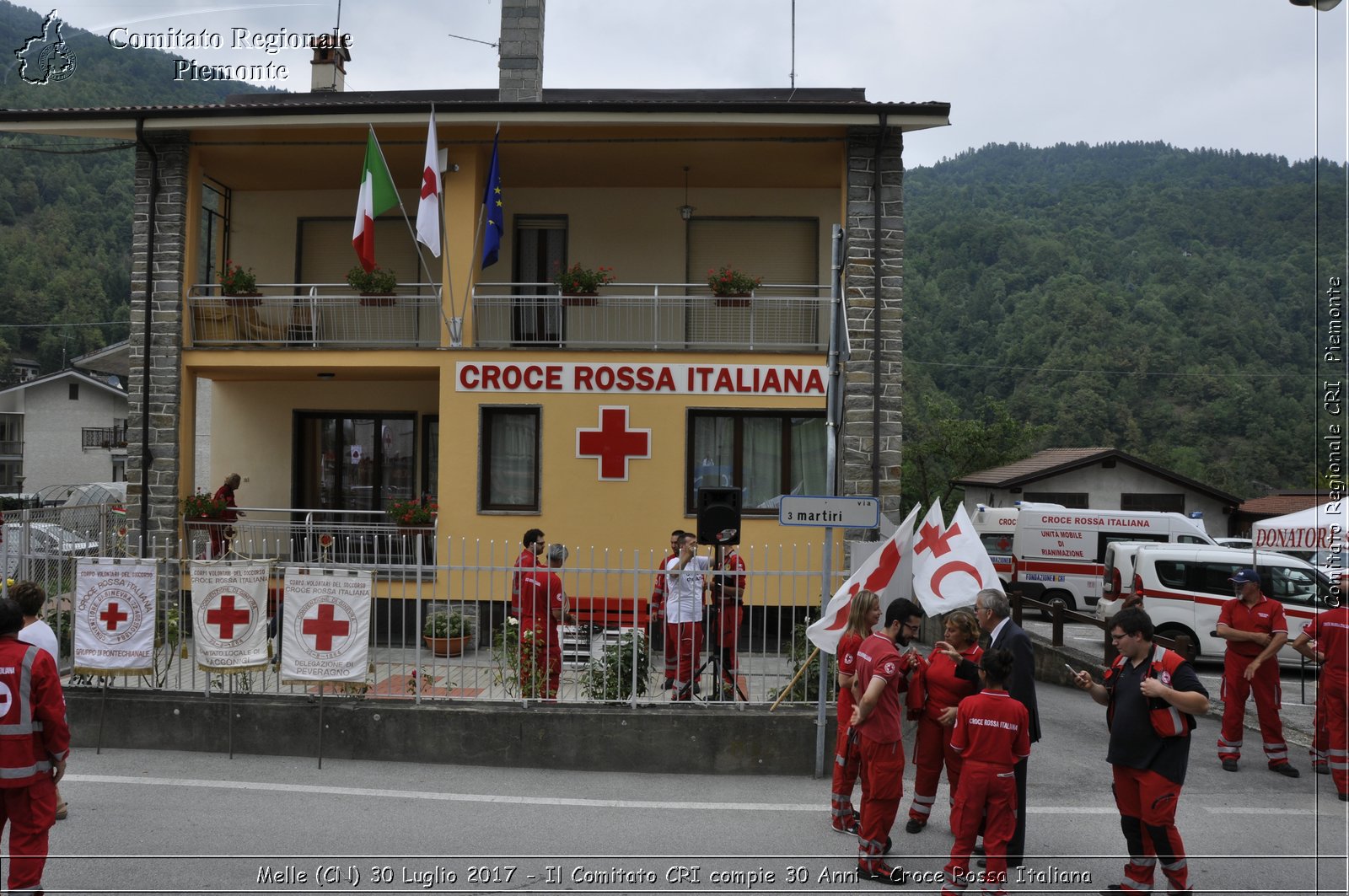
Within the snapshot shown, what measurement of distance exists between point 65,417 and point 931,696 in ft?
203

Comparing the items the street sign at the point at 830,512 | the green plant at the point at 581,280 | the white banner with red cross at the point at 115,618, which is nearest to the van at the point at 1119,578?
the green plant at the point at 581,280

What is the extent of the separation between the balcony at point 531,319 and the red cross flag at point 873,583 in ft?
23.0

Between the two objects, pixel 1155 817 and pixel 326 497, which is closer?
pixel 1155 817

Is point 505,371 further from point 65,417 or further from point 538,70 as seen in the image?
point 65,417

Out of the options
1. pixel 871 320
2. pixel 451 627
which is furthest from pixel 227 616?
pixel 871 320

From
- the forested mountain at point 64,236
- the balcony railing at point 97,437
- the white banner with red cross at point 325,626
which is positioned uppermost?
the forested mountain at point 64,236

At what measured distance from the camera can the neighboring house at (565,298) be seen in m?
14.1

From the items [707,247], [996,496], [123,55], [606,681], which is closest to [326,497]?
[707,247]

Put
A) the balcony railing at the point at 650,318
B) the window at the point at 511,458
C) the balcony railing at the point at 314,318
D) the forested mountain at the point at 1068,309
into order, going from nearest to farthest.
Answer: the window at the point at 511,458 < the balcony railing at the point at 314,318 < the balcony railing at the point at 650,318 < the forested mountain at the point at 1068,309

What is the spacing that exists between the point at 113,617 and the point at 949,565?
6.88 meters

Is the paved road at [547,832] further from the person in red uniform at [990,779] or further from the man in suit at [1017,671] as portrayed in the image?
the person in red uniform at [990,779]

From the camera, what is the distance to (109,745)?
8695 millimetres

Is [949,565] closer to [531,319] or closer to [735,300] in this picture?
[735,300]

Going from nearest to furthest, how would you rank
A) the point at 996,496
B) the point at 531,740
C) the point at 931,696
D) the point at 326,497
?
the point at 931,696
the point at 531,740
the point at 326,497
the point at 996,496
